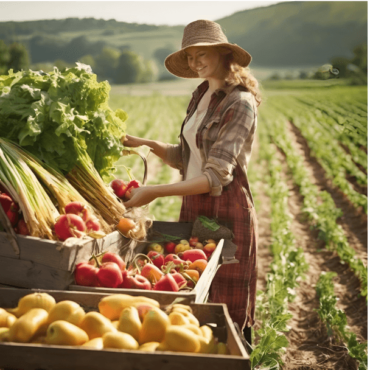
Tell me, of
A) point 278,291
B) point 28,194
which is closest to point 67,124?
point 28,194

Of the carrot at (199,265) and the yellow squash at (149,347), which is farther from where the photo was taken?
the carrot at (199,265)

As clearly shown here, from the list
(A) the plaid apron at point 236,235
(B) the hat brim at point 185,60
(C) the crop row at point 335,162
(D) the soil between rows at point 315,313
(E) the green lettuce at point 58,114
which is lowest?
(D) the soil between rows at point 315,313

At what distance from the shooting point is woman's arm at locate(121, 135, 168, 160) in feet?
10.8

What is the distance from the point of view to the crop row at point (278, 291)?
12.3ft

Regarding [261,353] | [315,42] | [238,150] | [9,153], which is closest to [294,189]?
[261,353]

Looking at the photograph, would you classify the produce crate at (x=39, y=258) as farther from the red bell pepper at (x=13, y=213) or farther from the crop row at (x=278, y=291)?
the crop row at (x=278, y=291)

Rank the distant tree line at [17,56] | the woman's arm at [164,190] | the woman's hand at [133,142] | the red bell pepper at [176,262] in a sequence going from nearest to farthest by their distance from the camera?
the red bell pepper at [176,262], the woman's arm at [164,190], the woman's hand at [133,142], the distant tree line at [17,56]

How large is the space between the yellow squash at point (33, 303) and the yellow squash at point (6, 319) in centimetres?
5

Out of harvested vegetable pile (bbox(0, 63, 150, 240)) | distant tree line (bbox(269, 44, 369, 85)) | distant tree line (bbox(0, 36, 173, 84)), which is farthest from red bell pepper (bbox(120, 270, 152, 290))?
distant tree line (bbox(0, 36, 173, 84))

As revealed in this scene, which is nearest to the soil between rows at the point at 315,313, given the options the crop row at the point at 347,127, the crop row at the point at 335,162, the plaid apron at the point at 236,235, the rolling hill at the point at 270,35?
the crop row at the point at 335,162

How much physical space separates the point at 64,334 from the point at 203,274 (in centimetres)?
82

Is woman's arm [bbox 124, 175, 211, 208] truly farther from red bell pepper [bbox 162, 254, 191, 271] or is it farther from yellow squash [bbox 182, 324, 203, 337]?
yellow squash [bbox 182, 324, 203, 337]

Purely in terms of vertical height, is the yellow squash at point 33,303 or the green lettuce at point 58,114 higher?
the green lettuce at point 58,114

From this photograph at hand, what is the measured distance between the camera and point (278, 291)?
525 centimetres
